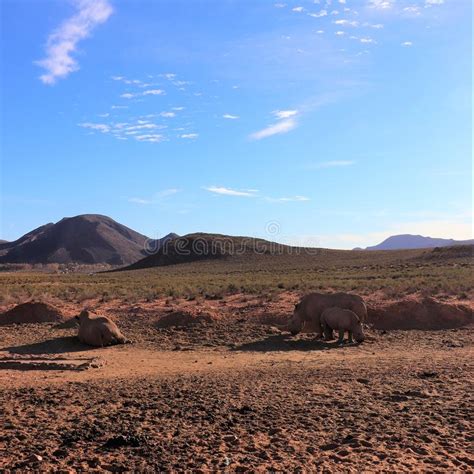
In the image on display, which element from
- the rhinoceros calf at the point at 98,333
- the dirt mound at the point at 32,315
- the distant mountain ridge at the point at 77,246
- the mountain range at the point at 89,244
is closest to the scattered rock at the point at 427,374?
the rhinoceros calf at the point at 98,333

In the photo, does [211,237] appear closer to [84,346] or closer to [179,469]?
[84,346]

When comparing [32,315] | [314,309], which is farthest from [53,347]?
[314,309]

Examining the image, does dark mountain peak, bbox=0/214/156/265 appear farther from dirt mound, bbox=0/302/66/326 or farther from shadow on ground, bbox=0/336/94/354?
shadow on ground, bbox=0/336/94/354

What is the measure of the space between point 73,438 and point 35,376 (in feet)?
16.2

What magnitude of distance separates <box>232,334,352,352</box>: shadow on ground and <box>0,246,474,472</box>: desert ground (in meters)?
0.10

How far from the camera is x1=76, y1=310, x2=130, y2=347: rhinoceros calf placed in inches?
607

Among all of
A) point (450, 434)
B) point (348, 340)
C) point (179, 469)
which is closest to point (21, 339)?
point (348, 340)

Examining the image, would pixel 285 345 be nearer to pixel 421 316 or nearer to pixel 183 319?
pixel 183 319

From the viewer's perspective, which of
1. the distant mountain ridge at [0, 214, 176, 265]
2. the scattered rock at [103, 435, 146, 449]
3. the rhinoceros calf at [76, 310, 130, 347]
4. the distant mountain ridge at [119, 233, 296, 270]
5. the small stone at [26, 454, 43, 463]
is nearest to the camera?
the small stone at [26, 454, 43, 463]

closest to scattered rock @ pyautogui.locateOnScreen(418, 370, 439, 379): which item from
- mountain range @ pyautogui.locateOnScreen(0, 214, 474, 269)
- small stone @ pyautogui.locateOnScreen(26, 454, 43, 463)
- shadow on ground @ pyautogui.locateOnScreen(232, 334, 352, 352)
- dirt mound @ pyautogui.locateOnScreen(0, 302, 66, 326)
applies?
shadow on ground @ pyautogui.locateOnScreen(232, 334, 352, 352)

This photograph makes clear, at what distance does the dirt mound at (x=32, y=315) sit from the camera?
65.0ft

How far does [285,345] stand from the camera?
1527 cm

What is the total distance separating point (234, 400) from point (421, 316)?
12413mm

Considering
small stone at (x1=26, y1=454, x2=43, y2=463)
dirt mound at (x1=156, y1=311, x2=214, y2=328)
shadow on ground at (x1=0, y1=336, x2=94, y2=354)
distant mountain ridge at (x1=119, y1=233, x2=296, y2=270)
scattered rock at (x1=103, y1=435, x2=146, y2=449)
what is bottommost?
shadow on ground at (x1=0, y1=336, x2=94, y2=354)
